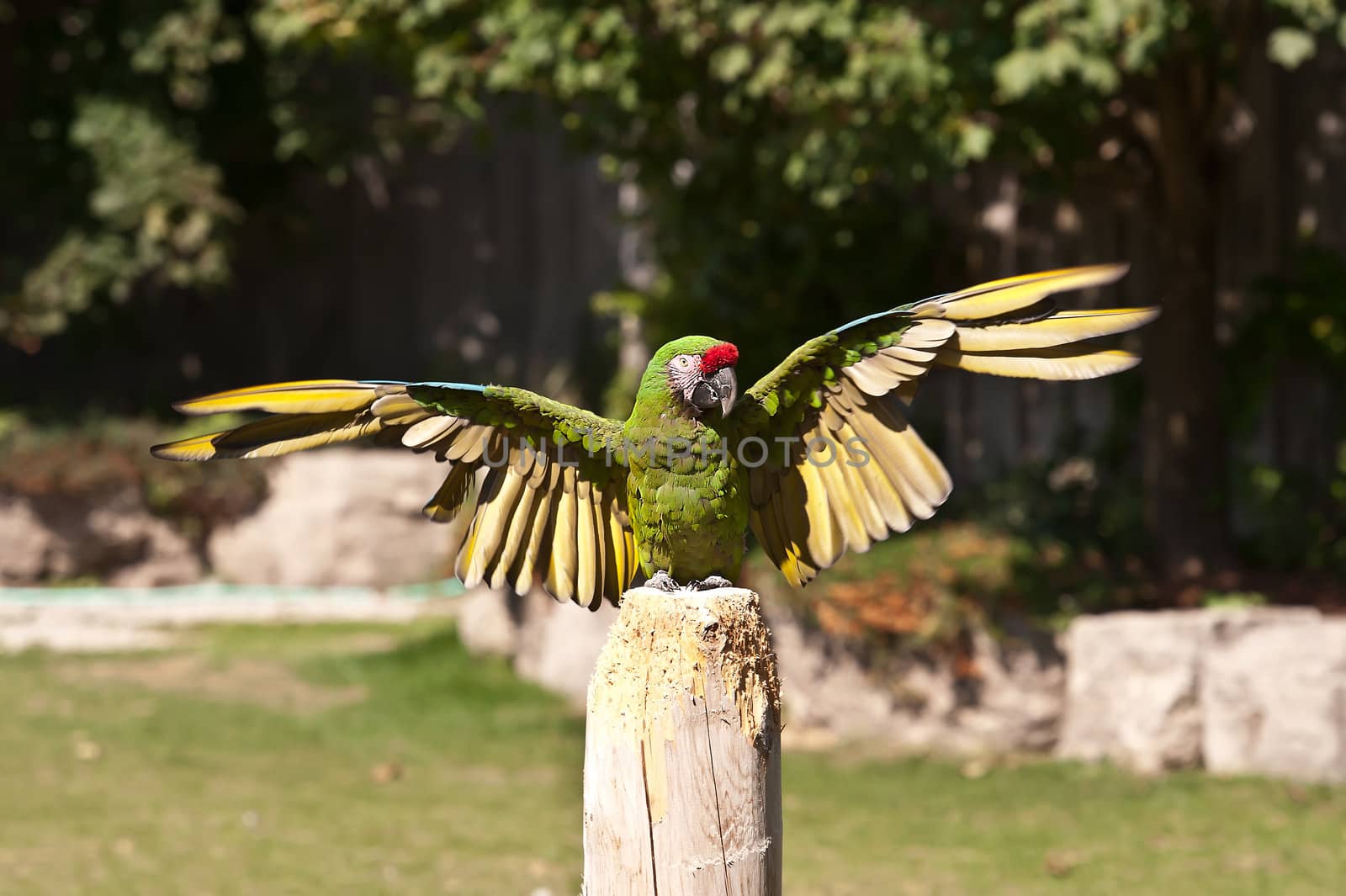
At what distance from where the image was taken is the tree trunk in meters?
6.54

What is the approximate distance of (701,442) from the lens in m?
2.67

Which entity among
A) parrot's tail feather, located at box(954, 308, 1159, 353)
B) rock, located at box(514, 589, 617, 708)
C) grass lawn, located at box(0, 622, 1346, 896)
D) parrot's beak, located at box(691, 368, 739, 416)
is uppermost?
parrot's tail feather, located at box(954, 308, 1159, 353)

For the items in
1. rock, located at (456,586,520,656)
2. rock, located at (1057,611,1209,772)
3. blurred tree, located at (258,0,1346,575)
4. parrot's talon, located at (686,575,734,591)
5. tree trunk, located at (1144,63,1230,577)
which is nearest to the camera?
parrot's talon, located at (686,575,734,591)

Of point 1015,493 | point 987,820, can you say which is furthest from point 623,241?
point 987,820

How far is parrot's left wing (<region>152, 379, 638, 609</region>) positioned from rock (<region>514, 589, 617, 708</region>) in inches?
161

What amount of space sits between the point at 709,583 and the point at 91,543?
28.9 feet

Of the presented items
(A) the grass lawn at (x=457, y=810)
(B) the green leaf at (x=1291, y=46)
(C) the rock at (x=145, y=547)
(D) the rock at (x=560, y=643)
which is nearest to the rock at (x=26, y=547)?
(C) the rock at (x=145, y=547)

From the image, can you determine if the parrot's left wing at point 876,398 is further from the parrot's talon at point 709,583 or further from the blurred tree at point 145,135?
the blurred tree at point 145,135

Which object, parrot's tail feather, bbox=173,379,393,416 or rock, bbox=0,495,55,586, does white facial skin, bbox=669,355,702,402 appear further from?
rock, bbox=0,495,55,586

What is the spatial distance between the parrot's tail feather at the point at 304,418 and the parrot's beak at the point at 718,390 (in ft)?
1.91

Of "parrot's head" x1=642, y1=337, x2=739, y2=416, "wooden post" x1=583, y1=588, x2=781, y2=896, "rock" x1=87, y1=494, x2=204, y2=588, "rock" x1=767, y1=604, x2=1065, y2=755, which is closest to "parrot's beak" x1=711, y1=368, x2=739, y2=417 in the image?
"parrot's head" x1=642, y1=337, x2=739, y2=416

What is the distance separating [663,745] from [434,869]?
8.88 feet

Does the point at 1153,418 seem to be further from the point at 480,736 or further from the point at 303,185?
the point at 303,185

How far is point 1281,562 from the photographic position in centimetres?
679
